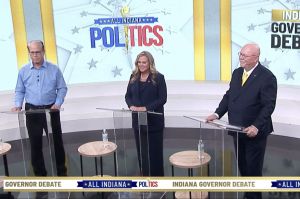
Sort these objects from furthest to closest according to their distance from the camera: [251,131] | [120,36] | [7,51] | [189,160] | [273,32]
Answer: [120,36] < [7,51] < [273,32] < [189,160] < [251,131]

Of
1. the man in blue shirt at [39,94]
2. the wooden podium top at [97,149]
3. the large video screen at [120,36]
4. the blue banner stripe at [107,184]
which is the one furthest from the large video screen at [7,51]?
the blue banner stripe at [107,184]

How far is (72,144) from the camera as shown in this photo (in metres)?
6.79

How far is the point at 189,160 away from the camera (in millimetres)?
4285

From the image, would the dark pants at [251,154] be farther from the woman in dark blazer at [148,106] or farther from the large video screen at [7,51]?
the large video screen at [7,51]

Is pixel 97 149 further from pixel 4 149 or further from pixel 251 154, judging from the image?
pixel 251 154

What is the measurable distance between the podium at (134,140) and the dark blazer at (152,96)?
53 millimetres

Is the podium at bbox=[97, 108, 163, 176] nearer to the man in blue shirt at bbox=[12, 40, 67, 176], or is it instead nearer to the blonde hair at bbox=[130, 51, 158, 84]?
the blonde hair at bbox=[130, 51, 158, 84]

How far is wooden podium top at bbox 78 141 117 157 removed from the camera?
184 inches

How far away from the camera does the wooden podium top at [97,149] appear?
4672 mm

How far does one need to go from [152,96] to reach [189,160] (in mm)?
807

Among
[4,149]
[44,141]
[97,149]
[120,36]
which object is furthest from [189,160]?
[120,36]

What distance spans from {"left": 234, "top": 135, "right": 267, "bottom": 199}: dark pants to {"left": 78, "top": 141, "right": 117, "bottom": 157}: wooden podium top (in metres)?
1.35

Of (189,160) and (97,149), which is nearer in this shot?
(189,160)

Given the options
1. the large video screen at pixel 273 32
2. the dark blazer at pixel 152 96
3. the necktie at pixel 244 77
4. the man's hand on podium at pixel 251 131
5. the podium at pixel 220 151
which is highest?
the large video screen at pixel 273 32
